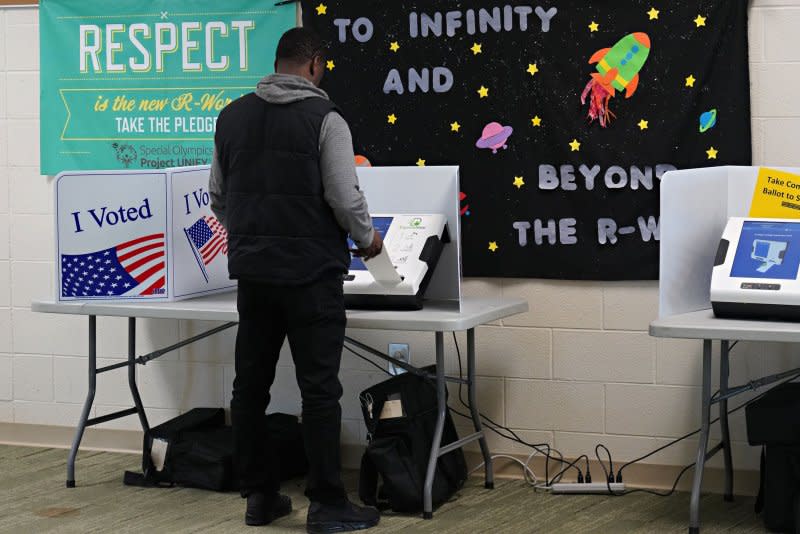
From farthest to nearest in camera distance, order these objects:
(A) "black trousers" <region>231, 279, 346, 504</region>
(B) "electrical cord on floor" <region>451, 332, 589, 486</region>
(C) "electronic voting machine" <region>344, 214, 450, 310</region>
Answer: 1. (B) "electrical cord on floor" <region>451, 332, 589, 486</region>
2. (C) "electronic voting machine" <region>344, 214, 450, 310</region>
3. (A) "black trousers" <region>231, 279, 346, 504</region>

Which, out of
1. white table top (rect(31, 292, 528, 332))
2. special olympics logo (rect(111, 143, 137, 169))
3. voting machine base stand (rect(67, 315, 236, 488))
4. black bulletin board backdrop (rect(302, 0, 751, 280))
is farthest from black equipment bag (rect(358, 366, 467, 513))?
special olympics logo (rect(111, 143, 137, 169))

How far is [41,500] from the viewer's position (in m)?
3.81

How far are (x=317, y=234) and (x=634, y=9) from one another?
134cm

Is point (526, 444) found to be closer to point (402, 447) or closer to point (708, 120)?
point (402, 447)

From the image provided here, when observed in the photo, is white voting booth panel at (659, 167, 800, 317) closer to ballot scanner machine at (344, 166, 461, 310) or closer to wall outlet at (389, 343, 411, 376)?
ballot scanner machine at (344, 166, 461, 310)

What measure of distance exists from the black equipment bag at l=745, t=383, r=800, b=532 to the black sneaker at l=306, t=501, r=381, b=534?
1119 mm

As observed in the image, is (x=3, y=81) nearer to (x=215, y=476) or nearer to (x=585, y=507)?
(x=215, y=476)

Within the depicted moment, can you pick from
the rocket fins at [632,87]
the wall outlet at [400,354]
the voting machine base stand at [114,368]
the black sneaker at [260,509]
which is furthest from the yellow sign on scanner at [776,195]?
the voting machine base stand at [114,368]

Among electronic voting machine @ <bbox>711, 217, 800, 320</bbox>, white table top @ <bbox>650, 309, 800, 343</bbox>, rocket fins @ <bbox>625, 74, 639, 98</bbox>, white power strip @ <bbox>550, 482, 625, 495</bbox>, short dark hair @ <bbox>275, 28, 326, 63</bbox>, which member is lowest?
white power strip @ <bbox>550, 482, 625, 495</bbox>

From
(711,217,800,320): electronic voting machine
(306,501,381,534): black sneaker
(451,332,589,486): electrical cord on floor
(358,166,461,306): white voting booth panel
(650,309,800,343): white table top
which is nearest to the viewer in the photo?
(650,309,800,343): white table top

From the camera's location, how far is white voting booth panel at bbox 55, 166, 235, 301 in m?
3.86

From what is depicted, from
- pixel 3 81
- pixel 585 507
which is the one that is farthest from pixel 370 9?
pixel 585 507

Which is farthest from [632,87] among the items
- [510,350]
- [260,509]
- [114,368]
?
[114,368]

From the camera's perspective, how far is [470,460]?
407cm
